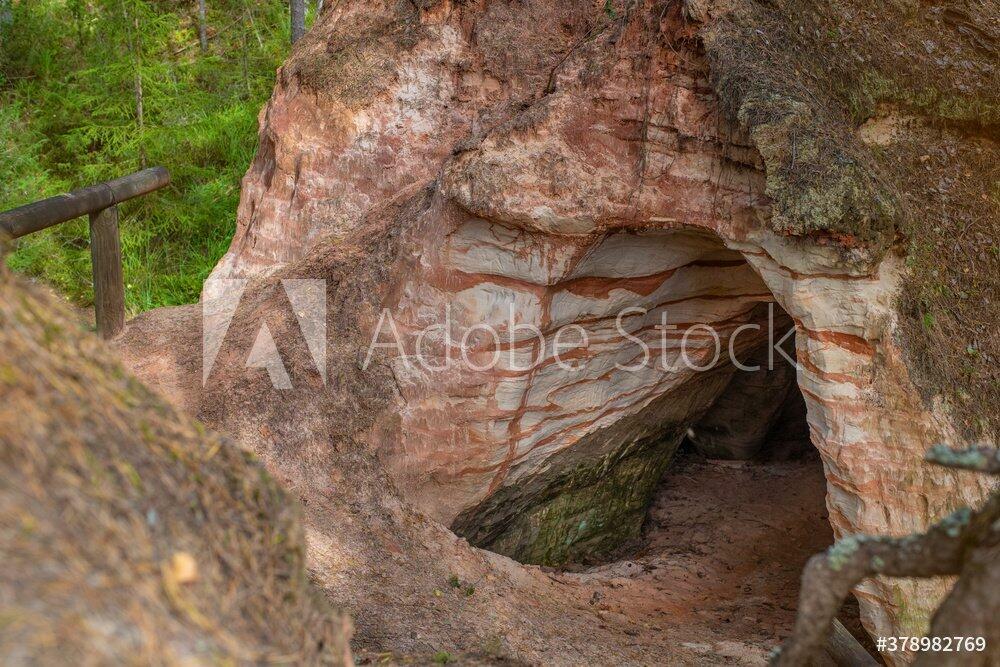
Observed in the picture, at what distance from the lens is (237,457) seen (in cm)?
210

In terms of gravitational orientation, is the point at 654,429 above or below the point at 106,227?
below

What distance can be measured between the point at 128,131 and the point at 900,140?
6698 mm

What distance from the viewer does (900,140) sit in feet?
14.5

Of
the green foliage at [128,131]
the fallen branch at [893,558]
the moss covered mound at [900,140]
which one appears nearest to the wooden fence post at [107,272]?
the green foliage at [128,131]

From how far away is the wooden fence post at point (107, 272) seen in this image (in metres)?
5.59

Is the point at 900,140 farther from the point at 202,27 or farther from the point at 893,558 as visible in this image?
the point at 202,27

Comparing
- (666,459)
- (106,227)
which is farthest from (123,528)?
(666,459)

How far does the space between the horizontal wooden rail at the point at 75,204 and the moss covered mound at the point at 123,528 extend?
10.9 feet

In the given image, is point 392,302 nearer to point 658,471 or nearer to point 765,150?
point 765,150

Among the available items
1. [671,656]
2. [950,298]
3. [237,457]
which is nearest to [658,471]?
[671,656]

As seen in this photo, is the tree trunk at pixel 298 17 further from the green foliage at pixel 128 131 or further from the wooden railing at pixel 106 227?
the wooden railing at pixel 106 227

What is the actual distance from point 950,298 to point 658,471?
3.14 metres

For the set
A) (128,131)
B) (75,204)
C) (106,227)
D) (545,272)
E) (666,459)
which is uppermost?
(128,131)

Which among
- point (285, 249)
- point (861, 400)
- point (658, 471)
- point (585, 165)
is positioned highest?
point (585, 165)
